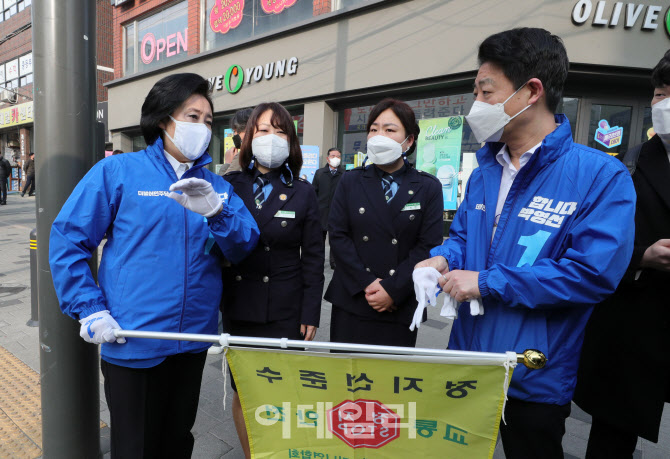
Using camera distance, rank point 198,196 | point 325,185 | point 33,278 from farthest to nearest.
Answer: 1. point 325,185
2. point 33,278
3. point 198,196

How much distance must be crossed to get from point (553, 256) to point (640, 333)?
72 centimetres

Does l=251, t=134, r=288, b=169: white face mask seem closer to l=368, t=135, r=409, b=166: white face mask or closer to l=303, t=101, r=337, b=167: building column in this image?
l=368, t=135, r=409, b=166: white face mask

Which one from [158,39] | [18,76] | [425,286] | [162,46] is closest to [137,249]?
[425,286]

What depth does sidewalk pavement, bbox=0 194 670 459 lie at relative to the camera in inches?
102

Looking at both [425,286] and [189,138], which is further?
[189,138]

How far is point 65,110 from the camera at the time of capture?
6.68 ft

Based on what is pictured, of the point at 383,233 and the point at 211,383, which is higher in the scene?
the point at 383,233

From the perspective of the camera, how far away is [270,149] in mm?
2234

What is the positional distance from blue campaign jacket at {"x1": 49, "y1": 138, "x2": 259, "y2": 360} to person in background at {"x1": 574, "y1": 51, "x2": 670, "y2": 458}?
A: 169cm

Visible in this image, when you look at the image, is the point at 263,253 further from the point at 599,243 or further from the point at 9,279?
the point at 9,279

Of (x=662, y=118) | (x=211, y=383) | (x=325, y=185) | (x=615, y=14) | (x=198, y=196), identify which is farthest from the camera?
(x=325, y=185)

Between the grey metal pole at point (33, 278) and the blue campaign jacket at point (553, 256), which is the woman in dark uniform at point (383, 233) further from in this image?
the grey metal pole at point (33, 278)

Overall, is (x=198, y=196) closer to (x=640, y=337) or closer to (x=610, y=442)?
(x=640, y=337)

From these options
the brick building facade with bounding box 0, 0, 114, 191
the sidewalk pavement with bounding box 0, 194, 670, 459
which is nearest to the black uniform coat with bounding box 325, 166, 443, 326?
the sidewalk pavement with bounding box 0, 194, 670, 459
